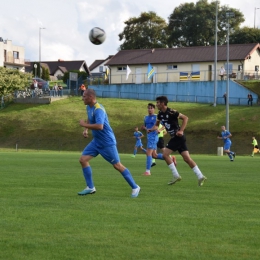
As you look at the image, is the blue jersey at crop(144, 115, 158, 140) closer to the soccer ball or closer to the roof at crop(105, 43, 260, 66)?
the soccer ball

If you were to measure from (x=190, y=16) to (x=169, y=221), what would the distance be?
94.3 m

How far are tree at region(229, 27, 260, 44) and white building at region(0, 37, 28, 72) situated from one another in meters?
37.6

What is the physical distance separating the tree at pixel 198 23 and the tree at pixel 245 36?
1.62 m

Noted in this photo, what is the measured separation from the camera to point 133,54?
87.3m

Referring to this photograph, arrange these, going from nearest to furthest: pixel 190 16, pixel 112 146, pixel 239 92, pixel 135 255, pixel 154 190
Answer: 1. pixel 135 255
2. pixel 112 146
3. pixel 154 190
4. pixel 239 92
5. pixel 190 16

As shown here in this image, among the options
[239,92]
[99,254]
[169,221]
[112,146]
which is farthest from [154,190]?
[239,92]

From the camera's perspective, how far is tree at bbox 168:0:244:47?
3903 inches

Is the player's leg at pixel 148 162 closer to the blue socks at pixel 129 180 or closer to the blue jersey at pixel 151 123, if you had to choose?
the blue jersey at pixel 151 123

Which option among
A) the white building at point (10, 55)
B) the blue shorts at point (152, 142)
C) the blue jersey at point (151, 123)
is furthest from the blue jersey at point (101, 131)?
the white building at point (10, 55)

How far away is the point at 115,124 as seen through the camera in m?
61.8

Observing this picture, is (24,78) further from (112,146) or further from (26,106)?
(112,146)

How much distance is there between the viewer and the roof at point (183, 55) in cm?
7900

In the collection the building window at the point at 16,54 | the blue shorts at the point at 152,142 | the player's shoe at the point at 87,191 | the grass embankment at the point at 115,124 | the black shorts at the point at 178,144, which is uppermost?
the building window at the point at 16,54

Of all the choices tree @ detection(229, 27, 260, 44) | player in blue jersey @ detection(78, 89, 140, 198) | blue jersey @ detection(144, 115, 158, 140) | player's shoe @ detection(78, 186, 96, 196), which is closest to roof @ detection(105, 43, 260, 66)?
tree @ detection(229, 27, 260, 44)
